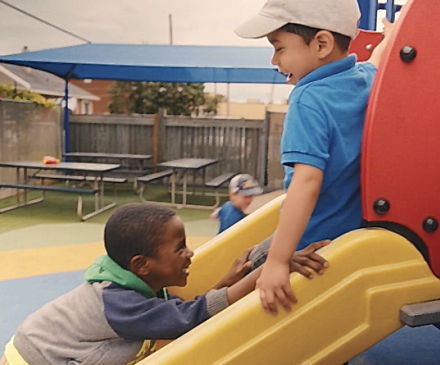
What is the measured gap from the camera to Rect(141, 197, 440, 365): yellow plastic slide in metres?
1.26

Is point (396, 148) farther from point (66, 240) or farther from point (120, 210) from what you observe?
point (66, 240)

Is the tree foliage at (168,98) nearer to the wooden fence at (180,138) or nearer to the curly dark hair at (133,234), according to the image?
the wooden fence at (180,138)

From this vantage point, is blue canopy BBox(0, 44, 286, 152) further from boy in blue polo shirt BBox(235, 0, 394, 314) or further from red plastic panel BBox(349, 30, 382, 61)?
boy in blue polo shirt BBox(235, 0, 394, 314)

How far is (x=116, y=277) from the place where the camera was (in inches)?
52.2

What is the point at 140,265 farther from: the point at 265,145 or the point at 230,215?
the point at 265,145

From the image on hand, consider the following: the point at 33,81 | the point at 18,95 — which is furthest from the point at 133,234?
the point at 33,81

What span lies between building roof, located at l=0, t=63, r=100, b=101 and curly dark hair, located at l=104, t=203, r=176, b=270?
1426cm

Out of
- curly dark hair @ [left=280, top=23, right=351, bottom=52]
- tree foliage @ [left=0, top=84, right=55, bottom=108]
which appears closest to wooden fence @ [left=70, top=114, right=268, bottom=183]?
tree foliage @ [left=0, top=84, right=55, bottom=108]

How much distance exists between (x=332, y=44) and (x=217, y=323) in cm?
78

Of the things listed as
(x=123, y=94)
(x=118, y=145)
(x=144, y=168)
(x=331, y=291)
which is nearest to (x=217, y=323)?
(x=331, y=291)

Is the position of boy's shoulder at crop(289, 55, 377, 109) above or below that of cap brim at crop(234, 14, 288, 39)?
below

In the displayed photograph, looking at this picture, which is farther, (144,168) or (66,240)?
(144,168)

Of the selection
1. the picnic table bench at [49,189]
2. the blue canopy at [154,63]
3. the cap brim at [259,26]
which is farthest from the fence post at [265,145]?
the cap brim at [259,26]

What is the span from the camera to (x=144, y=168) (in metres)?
8.69
